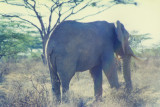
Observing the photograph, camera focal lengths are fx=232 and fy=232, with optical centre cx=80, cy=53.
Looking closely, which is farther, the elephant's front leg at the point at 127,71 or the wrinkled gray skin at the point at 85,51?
the elephant's front leg at the point at 127,71

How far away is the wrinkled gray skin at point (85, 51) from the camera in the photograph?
5.17 meters

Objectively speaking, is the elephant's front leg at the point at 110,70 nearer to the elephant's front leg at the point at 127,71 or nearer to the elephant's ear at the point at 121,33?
the elephant's front leg at the point at 127,71

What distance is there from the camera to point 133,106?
5035 millimetres

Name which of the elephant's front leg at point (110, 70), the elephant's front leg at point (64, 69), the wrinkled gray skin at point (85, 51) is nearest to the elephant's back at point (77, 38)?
the wrinkled gray skin at point (85, 51)

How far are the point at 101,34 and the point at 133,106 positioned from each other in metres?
1.99

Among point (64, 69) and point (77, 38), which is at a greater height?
point (77, 38)

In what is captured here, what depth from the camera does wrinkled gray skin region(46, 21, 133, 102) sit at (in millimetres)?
5168

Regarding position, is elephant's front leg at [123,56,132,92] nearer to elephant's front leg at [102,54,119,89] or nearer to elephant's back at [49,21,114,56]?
elephant's front leg at [102,54,119,89]

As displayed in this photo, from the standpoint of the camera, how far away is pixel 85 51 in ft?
→ 17.9

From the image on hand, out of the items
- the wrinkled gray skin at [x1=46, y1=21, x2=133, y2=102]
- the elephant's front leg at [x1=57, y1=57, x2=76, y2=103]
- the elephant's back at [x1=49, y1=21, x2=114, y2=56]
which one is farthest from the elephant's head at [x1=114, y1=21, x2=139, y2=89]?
the elephant's front leg at [x1=57, y1=57, x2=76, y2=103]

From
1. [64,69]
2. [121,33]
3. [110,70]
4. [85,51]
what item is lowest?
[110,70]

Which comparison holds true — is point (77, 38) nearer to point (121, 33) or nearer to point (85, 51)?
point (85, 51)

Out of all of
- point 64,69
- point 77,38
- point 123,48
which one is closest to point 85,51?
Answer: point 77,38

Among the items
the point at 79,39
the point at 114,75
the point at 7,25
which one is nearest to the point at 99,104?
the point at 114,75
